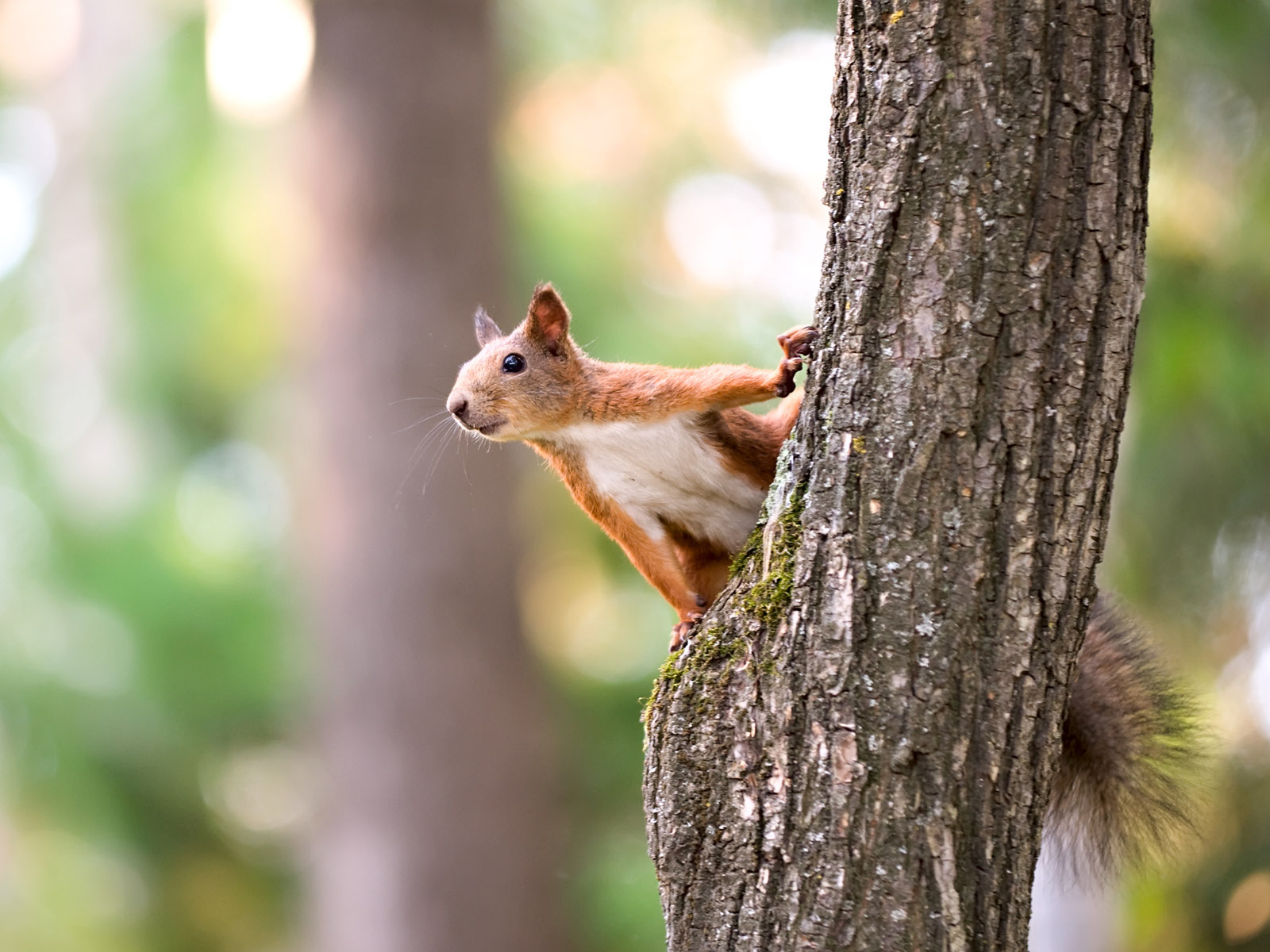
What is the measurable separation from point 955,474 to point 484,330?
1.03 m

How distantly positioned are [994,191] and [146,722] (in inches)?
174

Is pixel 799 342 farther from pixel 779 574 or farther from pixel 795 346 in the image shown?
pixel 779 574

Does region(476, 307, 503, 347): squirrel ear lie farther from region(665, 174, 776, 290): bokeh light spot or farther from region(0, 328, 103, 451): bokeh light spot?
region(0, 328, 103, 451): bokeh light spot

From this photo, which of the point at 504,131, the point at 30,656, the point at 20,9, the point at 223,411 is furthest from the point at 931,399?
the point at 20,9

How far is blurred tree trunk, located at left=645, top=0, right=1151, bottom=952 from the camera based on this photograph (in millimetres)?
1190

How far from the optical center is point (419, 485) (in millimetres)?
3891

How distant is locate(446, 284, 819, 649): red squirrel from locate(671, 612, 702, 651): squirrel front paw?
0.12 feet

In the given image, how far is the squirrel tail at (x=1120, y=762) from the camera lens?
5.14 feet

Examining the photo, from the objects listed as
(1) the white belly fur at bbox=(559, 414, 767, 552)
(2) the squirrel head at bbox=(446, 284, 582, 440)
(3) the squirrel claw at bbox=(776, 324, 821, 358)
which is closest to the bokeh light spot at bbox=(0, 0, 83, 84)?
(2) the squirrel head at bbox=(446, 284, 582, 440)

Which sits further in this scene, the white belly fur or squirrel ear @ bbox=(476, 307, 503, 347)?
squirrel ear @ bbox=(476, 307, 503, 347)

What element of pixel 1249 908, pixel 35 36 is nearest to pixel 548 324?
pixel 1249 908

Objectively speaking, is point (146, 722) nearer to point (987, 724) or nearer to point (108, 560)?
point (108, 560)

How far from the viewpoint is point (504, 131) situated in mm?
4629

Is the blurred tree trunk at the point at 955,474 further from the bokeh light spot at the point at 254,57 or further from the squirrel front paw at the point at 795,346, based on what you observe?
the bokeh light spot at the point at 254,57
